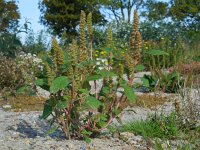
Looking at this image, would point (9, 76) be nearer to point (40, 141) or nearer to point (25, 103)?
point (25, 103)

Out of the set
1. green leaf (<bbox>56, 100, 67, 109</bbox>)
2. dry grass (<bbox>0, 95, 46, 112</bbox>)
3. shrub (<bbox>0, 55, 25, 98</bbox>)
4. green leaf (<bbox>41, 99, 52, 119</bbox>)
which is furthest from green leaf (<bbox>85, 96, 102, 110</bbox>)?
shrub (<bbox>0, 55, 25, 98</bbox>)

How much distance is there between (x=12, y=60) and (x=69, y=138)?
18.8 feet

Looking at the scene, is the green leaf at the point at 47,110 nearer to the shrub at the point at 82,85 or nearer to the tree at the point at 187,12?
the shrub at the point at 82,85

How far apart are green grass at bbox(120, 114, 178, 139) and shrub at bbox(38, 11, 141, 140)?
50cm

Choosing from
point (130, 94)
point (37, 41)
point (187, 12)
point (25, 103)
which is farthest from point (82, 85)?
point (187, 12)

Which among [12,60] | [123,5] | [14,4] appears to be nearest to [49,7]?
[14,4]

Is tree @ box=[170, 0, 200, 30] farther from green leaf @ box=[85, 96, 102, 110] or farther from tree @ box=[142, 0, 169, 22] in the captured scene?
green leaf @ box=[85, 96, 102, 110]

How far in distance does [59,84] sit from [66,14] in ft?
110

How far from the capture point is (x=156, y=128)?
166 inches

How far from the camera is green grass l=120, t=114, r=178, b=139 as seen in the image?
4075 millimetres

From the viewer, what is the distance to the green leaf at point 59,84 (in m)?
3.12

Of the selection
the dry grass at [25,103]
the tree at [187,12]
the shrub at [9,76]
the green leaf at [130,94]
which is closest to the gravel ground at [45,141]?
the green leaf at [130,94]

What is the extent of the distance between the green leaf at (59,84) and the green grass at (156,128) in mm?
1085

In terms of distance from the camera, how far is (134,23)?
342 centimetres
